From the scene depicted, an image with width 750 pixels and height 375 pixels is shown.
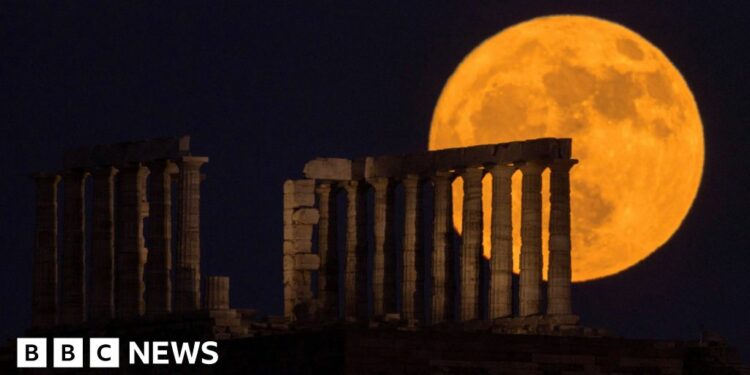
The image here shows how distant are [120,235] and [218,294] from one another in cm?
1274

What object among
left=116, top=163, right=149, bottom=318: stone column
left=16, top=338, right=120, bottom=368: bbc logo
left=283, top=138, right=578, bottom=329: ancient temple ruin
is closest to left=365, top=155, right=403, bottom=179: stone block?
left=283, top=138, right=578, bottom=329: ancient temple ruin

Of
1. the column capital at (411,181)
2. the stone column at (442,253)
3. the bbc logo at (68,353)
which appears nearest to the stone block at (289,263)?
the stone column at (442,253)

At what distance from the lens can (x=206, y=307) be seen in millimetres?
135375

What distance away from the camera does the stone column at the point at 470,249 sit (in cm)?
15050

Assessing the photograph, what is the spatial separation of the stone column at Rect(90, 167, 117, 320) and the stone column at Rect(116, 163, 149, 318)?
0.86 m

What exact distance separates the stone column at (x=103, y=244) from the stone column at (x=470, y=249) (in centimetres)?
1467

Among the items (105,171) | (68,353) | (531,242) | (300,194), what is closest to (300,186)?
(300,194)

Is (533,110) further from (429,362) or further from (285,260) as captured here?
(429,362)

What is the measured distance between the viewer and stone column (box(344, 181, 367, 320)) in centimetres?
15512

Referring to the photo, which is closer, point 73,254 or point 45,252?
point 73,254

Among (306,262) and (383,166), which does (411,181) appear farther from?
(306,262)

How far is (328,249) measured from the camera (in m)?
155

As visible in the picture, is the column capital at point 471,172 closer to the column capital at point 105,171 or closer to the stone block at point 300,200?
the stone block at point 300,200

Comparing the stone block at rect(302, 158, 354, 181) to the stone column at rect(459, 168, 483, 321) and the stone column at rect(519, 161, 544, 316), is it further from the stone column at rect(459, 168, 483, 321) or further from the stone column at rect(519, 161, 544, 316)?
the stone column at rect(519, 161, 544, 316)
